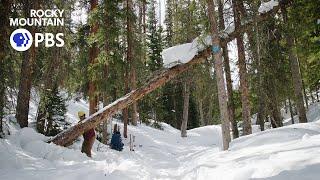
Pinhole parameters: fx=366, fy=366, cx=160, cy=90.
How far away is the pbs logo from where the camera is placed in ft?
37.0

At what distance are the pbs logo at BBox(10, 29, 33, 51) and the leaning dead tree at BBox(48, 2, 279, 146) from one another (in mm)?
3490

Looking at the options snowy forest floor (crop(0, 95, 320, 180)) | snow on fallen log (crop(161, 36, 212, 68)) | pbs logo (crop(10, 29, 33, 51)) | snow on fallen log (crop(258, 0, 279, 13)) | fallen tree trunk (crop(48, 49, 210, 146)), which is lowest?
snowy forest floor (crop(0, 95, 320, 180))

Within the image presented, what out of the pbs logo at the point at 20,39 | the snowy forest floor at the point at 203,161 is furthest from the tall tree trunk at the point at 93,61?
the pbs logo at the point at 20,39

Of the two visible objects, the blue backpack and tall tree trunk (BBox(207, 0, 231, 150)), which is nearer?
tall tree trunk (BBox(207, 0, 231, 150))

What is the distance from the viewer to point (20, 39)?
39.8 feet

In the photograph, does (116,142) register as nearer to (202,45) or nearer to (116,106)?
(116,106)

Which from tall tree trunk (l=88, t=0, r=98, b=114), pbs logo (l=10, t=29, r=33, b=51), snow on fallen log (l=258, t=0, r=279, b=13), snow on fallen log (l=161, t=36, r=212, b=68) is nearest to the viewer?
pbs logo (l=10, t=29, r=33, b=51)

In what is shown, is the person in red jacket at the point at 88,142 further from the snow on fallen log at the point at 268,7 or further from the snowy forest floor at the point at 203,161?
the snow on fallen log at the point at 268,7

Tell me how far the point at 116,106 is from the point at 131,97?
67 centimetres

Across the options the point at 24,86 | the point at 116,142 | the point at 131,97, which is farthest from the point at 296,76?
the point at 24,86

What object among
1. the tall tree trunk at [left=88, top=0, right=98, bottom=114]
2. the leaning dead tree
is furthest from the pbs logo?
the tall tree trunk at [left=88, top=0, right=98, bottom=114]

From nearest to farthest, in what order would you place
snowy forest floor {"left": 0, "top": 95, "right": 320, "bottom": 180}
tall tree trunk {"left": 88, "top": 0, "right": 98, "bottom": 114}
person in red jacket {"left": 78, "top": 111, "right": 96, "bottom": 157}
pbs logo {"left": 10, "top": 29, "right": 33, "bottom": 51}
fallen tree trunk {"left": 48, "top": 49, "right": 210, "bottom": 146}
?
snowy forest floor {"left": 0, "top": 95, "right": 320, "bottom": 180} → pbs logo {"left": 10, "top": 29, "right": 33, "bottom": 51} → person in red jacket {"left": 78, "top": 111, "right": 96, "bottom": 157} → fallen tree trunk {"left": 48, "top": 49, "right": 210, "bottom": 146} → tall tree trunk {"left": 88, "top": 0, "right": 98, "bottom": 114}

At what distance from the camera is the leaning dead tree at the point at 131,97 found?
45.2 feet

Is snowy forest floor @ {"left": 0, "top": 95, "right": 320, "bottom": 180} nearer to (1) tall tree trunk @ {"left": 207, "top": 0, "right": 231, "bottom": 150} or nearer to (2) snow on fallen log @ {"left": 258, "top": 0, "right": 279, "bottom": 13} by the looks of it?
(1) tall tree trunk @ {"left": 207, "top": 0, "right": 231, "bottom": 150}
